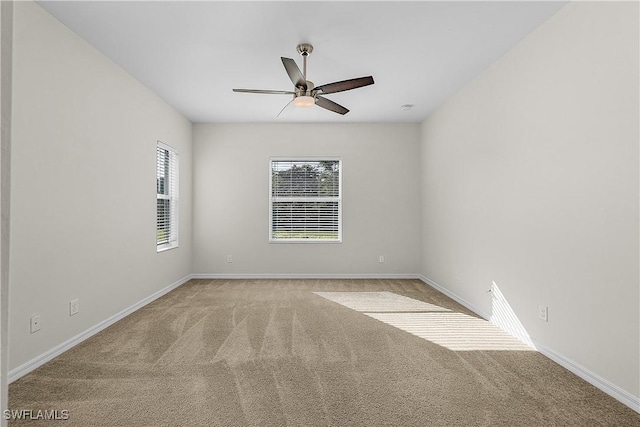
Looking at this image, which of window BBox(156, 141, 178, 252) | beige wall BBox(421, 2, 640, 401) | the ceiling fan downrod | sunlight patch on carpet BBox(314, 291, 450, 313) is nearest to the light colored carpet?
sunlight patch on carpet BBox(314, 291, 450, 313)

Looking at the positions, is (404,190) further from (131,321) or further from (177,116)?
(131,321)

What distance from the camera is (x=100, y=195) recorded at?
10.2 feet

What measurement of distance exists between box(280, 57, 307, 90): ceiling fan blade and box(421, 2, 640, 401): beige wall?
189cm

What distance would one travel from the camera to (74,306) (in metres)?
2.77

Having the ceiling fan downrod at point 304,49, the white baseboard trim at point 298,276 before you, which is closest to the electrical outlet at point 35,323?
the ceiling fan downrod at point 304,49

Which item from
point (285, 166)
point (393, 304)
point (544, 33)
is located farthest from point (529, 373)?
point (285, 166)

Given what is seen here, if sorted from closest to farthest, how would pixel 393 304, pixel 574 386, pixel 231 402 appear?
pixel 231 402, pixel 574 386, pixel 393 304

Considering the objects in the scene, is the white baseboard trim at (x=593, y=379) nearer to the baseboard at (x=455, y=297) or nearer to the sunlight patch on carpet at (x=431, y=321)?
the sunlight patch on carpet at (x=431, y=321)

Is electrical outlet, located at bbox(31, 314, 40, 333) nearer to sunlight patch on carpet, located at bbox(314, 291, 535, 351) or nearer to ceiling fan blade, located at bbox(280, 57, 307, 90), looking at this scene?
ceiling fan blade, located at bbox(280, 57, 307, 90)

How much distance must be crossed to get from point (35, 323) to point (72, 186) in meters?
1.06

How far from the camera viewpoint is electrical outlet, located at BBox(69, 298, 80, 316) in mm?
2729

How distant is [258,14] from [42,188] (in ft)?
6.66

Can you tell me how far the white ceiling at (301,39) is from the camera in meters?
2.47

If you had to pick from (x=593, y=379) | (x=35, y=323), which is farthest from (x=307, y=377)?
(x=35, y=323)
